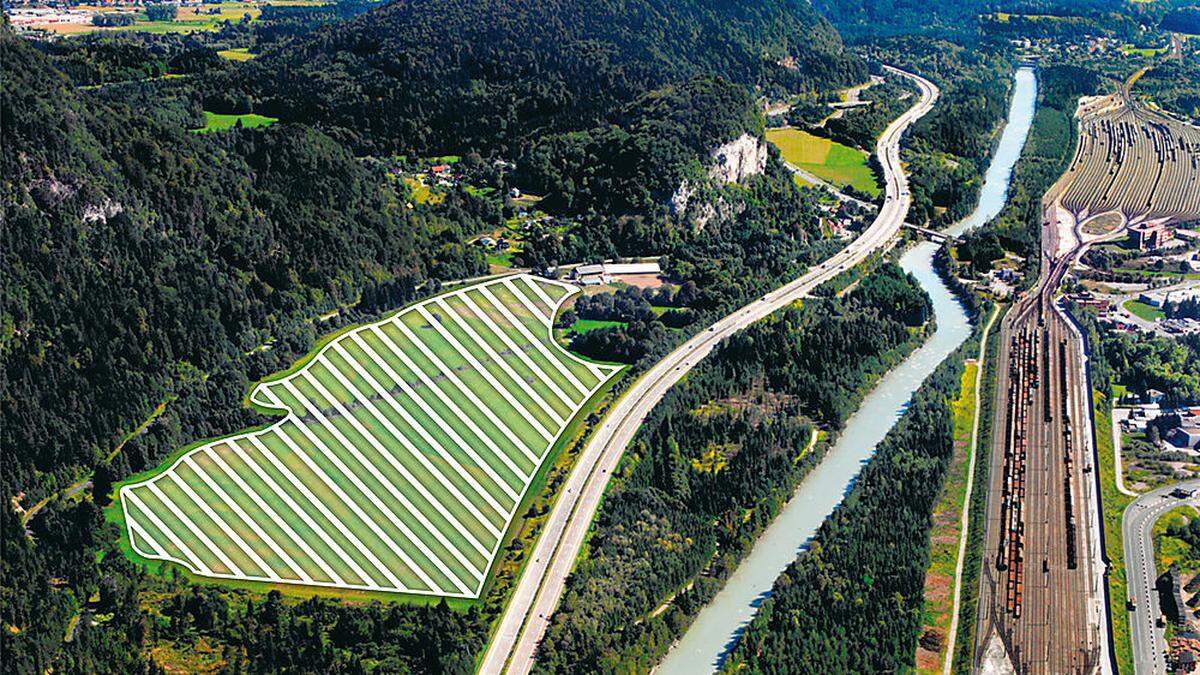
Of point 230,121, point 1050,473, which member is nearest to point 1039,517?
point 1050,473

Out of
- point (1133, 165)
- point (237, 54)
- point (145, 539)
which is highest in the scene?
point (237, 54)

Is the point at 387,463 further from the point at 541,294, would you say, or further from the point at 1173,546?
the point at 1173,546

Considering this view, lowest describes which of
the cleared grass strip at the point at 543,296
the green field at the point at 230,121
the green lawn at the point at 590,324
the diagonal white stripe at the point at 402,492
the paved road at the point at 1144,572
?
the diagonal white stripe at the point at 402,492

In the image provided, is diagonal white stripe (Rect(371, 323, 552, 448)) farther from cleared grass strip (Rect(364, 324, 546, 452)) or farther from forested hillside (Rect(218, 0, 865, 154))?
forested hillside (Rect(218, 0, 865, 154))

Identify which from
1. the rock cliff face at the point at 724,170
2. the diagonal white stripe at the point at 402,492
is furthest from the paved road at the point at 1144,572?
the rock cliff face at the point at 724,170

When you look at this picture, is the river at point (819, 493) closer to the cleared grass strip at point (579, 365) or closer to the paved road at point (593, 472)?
the paved road at point (593, 472)

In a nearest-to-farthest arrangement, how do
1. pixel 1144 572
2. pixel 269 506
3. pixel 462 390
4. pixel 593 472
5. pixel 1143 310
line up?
pixel 1144 572 → pixel 269 506 → pixel 593 472 → pixel 462 390 → pixel 1143 310

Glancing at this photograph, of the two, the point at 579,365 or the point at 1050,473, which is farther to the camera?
the point at 579,365
